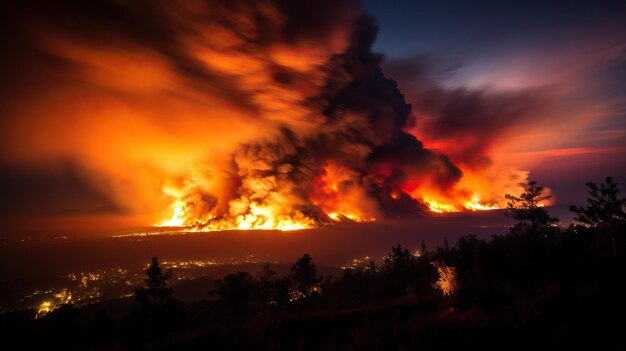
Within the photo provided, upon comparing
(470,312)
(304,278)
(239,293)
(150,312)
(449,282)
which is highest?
(449,282)

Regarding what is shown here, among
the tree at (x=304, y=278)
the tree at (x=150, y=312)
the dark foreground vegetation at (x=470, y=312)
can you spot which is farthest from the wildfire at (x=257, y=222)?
the tree at (x=150, y=312)

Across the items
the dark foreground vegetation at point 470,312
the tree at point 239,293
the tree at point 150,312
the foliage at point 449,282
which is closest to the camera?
the dark foreground vegetation at point 470,312

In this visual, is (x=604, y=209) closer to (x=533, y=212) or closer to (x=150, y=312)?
(x=533, y=212)

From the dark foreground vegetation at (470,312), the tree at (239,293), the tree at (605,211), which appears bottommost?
the tree at (239,293)

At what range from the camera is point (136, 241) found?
3314 inches

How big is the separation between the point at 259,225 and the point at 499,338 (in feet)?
272

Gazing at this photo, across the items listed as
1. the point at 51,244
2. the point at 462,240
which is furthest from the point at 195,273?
the point at 462,240

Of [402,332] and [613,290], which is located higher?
[613,290]

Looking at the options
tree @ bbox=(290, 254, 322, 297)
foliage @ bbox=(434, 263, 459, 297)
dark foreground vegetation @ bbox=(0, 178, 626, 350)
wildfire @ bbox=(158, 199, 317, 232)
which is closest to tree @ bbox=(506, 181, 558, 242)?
dark foreground vegetation @ bbox=(0, 178, 626, 350)

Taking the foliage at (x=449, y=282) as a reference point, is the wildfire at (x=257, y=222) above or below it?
above

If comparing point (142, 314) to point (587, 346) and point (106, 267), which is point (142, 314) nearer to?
point (587, 346)

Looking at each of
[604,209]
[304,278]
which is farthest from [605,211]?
[304,278]

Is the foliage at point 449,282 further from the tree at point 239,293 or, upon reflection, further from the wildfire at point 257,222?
the wildfire at point 257,222

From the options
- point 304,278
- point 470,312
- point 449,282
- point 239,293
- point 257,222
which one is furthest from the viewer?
point 257,222
